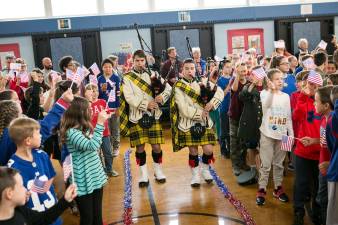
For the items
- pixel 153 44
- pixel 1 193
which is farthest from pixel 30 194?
pixel 153 44

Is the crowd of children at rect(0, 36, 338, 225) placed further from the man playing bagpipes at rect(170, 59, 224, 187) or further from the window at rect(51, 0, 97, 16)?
the window at rect(51, 0, 97, 16)

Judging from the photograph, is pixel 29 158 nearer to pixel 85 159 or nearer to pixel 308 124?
pixel 85 159

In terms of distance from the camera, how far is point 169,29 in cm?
1020

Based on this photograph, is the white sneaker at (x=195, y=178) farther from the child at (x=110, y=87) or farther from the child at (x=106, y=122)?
the child at (x=110, y=87)

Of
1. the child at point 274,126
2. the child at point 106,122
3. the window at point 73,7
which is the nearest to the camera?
the child at point 274,126

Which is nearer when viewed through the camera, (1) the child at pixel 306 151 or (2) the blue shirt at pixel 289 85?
(1) the child at pixel 306 151

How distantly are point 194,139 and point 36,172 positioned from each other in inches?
96.8

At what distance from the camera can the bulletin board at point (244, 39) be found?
10.5m

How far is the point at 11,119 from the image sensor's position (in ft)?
9.20

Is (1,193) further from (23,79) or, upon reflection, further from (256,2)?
(256,2)

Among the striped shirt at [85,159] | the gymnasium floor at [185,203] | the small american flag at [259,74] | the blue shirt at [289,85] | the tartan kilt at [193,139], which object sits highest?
the small american flag at [259,74]

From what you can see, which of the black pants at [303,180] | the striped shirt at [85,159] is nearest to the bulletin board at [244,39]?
the black pants at [303,180]

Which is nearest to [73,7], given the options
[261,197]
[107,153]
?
[107,153]

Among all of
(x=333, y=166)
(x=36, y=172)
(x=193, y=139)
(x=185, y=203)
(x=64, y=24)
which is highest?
(x=64, y=24)
